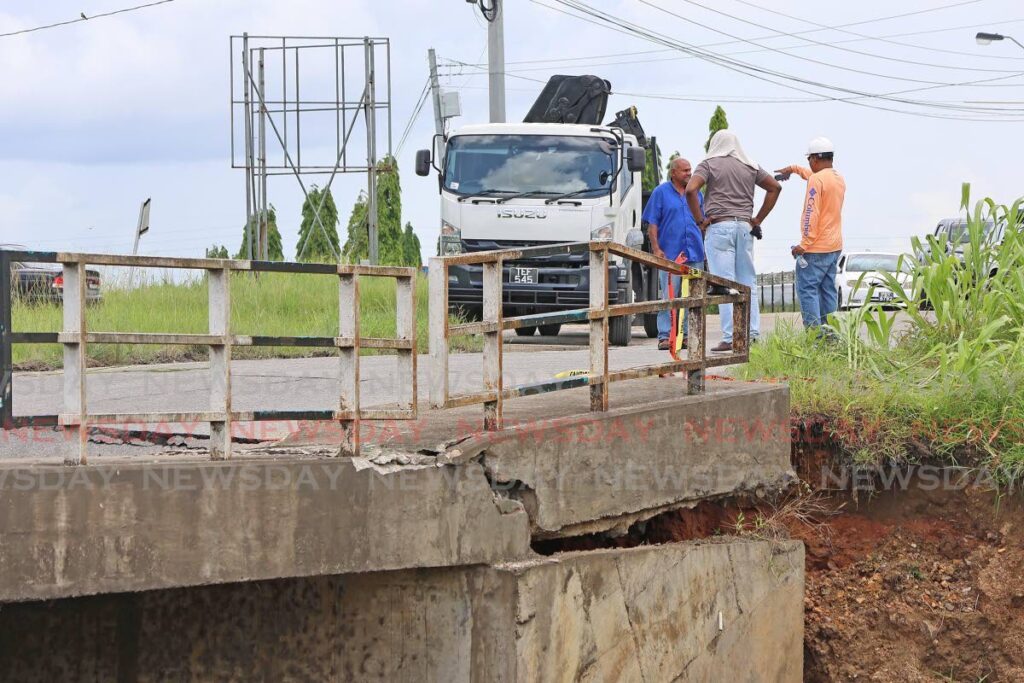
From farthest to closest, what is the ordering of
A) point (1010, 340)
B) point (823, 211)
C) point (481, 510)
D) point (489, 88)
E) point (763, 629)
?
point (489, 88), point (823, 211), point (1010, 340), point (763, 629), point (481, 510)

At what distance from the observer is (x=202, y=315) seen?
13.4 meters

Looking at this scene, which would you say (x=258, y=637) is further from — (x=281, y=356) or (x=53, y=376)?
(x=281, y=356)

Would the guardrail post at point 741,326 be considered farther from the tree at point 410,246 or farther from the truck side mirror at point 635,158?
the tree at point 410,246

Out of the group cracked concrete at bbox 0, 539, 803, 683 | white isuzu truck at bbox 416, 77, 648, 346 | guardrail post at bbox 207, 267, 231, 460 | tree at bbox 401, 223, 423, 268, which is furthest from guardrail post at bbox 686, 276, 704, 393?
tree at bbox 401, 223, 423, 268

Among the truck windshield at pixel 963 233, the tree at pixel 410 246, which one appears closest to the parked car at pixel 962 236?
the truck windshield at pixel 963 233

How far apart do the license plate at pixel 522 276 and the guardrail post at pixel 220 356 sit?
29.0ft

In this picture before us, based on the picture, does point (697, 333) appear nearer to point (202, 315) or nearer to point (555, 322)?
point (555, 322)

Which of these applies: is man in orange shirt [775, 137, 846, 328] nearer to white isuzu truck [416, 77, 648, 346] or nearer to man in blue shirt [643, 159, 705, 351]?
man in blue shirt [643, 159, 705, 351]

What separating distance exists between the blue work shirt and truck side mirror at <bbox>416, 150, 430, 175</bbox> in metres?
4.34

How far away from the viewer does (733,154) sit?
8.92 metres

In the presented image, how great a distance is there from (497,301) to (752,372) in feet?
10.7

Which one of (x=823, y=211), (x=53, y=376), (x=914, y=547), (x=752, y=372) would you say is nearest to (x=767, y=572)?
(x=914, y=547)

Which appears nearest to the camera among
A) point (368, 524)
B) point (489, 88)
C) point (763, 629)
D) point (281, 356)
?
point (368, 524)

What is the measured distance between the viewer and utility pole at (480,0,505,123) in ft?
55.0
